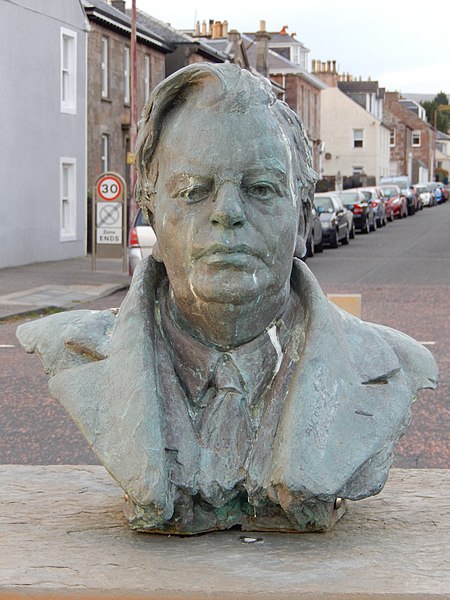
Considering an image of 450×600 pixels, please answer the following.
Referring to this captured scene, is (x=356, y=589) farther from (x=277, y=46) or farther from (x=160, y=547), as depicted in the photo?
(x=277, y=46)

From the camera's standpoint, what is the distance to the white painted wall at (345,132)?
248ft

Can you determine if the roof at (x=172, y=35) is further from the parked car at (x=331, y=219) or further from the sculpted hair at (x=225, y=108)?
the sculpted hair at (x=225, y=108)

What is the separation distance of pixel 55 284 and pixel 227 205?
16855 mm

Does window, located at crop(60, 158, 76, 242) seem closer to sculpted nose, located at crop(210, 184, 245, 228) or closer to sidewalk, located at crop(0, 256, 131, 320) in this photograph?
sidewalk, located at crop(0, 256, 131, 320)

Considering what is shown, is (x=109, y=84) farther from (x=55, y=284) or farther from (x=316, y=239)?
(x=55, y=284)

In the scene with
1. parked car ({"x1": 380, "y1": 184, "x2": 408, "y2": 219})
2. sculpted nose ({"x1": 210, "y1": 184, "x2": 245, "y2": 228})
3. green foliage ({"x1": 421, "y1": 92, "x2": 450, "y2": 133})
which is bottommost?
sculpted nose ({"x1": 210, "y1": 184, "x2": 245, "y2": 228})

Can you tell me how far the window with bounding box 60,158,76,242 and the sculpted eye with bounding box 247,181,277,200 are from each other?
966 inches

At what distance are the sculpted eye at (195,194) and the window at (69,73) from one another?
976 inches

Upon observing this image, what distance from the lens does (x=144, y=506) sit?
334cm

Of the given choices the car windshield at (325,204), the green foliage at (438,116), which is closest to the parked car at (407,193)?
the car windshield at (325,204)

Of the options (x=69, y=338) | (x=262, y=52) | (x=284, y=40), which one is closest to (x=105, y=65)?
(x=262, y=52)

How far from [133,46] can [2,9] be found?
4471mm

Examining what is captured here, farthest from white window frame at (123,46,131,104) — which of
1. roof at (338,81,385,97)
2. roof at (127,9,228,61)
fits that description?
roof at (338,81,385,97)

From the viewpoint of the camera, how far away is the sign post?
22.2 metres
